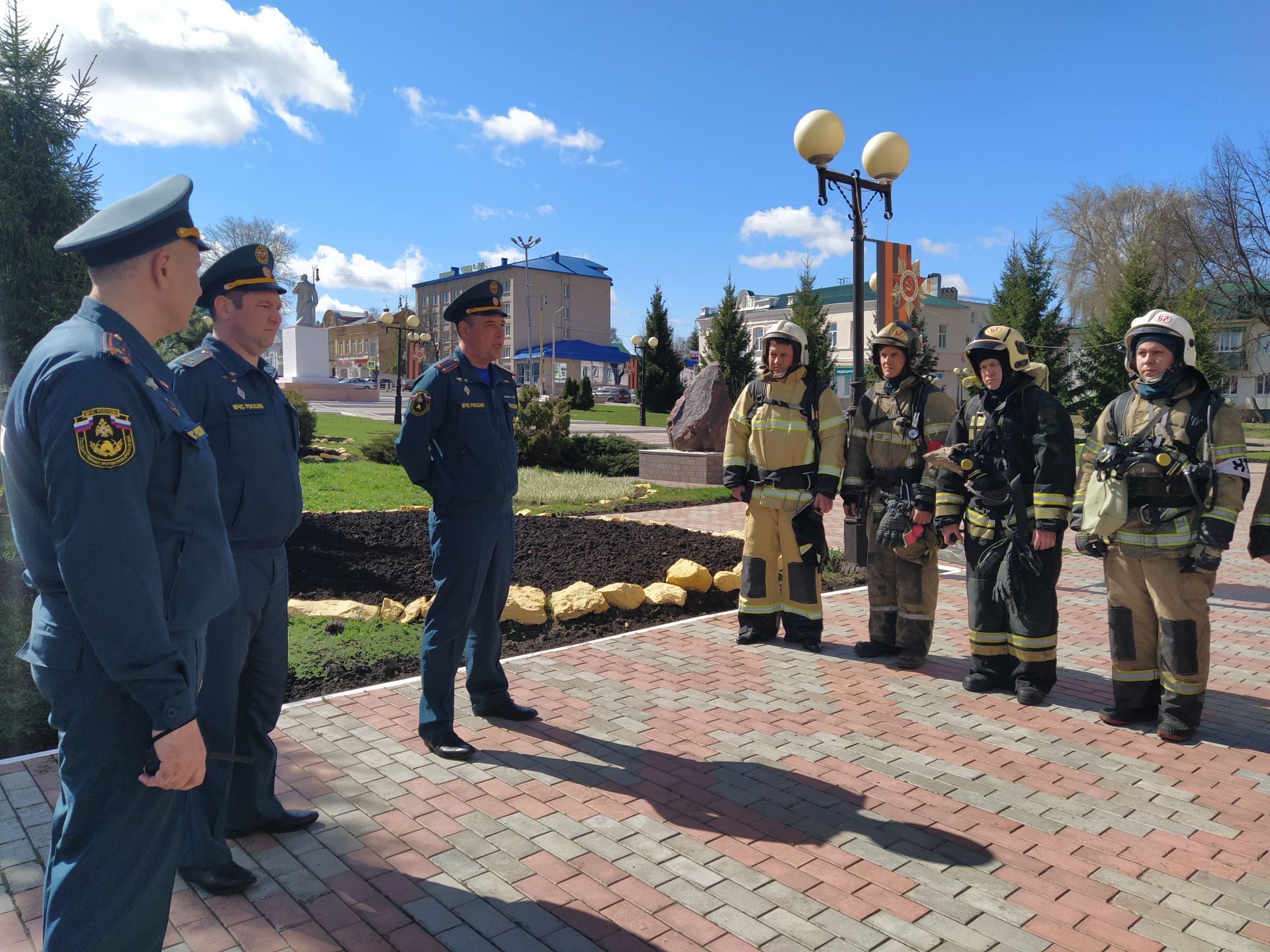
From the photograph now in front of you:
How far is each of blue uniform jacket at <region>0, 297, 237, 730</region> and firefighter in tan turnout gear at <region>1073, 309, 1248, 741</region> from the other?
4593 mm

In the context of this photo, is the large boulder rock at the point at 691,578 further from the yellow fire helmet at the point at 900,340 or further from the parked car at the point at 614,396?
the parked car at the point at 614,396

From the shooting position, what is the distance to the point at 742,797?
13.0 ft

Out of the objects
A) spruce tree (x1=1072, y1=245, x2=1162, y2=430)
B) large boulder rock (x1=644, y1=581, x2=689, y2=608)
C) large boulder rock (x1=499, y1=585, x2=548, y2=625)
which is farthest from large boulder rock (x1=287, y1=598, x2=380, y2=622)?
spruce tree (x1=1072, y1=245, x2=1162, y2=430)

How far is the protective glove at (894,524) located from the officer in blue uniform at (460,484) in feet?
9.09

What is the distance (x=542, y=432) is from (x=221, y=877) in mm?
15690

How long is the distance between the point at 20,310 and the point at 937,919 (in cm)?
801

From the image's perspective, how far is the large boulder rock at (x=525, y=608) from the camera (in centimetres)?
662

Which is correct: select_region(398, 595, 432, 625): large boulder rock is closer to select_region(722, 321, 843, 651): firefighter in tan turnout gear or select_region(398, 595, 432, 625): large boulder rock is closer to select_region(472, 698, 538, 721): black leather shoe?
select_region(472, 698, 538, 721): black leather shoe

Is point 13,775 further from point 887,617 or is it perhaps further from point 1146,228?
point 1146,228

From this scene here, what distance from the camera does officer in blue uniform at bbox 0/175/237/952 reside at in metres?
1.89

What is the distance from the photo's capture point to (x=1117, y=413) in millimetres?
5004

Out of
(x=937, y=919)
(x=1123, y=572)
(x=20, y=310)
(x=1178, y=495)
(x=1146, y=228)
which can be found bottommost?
(x=937, y=919)

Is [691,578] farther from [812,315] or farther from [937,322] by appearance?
[937,322]

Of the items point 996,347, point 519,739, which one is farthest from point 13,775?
point 996,347
